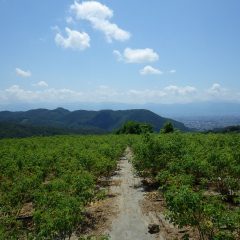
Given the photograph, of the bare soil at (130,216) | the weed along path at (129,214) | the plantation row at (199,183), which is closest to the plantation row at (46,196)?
the bare soil at (130,216)

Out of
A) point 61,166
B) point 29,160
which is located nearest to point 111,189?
point 61,166

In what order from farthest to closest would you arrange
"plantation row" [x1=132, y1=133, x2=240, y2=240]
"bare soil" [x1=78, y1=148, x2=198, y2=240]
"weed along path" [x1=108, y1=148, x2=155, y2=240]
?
"weed along path" [x1=108, y1=148, x2=155, y2=240], "bare soil" [x1=78, y1=148, x2=198, y2=240], "plantation row" [x1=132, y1=133, x2=240, y2=240]

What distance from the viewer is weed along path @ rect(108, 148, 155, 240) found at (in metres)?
16.0

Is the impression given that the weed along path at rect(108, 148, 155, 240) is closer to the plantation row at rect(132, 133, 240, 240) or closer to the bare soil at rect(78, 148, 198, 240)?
the bare soil at rect(78, 148, 198, 240)

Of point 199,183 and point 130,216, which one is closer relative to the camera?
point 130,216

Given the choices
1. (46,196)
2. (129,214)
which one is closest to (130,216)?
(129,214)

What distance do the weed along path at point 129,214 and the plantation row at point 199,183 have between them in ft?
4.78

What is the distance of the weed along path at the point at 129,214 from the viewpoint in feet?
52.5

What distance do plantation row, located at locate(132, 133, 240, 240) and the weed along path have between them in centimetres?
146

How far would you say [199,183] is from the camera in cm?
2388

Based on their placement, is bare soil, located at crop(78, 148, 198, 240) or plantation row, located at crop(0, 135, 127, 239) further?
bare soil, located at crop(78, 148, 198, 240)

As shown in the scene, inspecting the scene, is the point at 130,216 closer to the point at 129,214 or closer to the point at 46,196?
the point at 129,214

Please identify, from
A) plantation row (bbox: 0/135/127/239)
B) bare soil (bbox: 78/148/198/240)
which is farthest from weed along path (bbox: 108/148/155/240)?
plantation row (bbox: 0/135/127/239)

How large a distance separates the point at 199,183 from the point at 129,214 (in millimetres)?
6880
